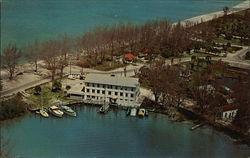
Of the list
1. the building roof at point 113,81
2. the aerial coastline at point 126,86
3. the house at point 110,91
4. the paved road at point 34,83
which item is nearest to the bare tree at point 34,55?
the aerial coastline at point 126,86

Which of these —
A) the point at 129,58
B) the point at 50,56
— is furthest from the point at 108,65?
the point at 50,56

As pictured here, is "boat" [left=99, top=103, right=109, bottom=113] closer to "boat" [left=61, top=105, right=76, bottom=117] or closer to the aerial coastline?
the aerial coastline

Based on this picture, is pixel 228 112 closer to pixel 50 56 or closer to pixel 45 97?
pixel 45 97

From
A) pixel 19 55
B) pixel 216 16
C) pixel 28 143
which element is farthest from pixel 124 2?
pixel 28 143

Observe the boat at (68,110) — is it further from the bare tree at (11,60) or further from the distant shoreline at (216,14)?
the distant shoreline at (216,14)

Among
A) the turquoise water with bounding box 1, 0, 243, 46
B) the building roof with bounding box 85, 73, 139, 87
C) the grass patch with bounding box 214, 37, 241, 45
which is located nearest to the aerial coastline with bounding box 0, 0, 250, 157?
the building roof with bounding box 85, 73, 139, 87
